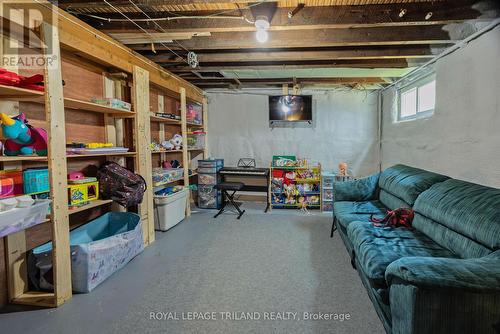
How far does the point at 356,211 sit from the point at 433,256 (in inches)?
44.5

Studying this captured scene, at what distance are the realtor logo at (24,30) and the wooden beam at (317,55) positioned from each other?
1.40m

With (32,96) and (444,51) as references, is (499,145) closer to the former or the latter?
(444,51)

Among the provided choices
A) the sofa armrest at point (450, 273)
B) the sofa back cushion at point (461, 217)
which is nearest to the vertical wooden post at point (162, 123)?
the sofa back cushion at point (461, 217)

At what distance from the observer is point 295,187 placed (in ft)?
15.6

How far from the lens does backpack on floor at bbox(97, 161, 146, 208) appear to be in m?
2.63

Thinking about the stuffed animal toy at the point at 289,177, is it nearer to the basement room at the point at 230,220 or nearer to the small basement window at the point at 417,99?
the basement room at the point at 230,220

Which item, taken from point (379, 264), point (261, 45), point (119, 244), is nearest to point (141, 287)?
point (119, 244)

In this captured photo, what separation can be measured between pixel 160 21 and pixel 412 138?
11.0 feet

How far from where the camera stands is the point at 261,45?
2814 millimetres

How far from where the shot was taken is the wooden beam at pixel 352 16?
2.13 m

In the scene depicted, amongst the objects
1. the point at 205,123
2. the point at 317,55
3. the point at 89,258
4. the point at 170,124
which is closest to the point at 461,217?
the point at 317,55

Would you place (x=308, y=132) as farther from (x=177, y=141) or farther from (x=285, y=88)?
(x=177, y=141)

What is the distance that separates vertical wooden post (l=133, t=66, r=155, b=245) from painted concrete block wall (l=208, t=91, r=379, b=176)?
7.83 ft

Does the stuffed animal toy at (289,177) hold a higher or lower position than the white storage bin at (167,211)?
higher
